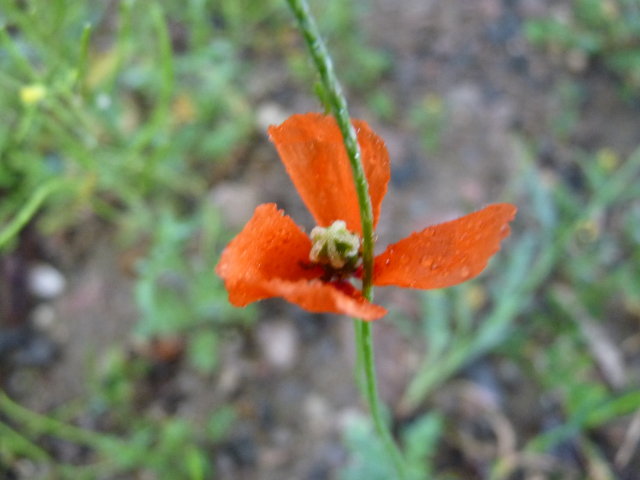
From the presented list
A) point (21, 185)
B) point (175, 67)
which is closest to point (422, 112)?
point (175, 67)

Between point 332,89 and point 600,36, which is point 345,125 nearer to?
point 332,89

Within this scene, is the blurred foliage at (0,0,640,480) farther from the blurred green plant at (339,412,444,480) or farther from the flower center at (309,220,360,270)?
the flower center at (309,220,360,270)

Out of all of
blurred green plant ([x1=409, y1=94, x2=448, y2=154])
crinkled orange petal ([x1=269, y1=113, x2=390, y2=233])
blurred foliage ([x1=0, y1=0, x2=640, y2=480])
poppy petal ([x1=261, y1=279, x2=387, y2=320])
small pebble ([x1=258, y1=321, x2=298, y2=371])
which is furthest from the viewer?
blurred green plant ([x1=409, y1=94, x2=448, y2=154])

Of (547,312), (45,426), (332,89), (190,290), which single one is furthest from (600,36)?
(45,426)

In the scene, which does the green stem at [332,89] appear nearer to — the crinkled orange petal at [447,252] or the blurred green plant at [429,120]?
the crinkled orange petal at [447,252]

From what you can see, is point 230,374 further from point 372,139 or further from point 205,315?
point 372,139

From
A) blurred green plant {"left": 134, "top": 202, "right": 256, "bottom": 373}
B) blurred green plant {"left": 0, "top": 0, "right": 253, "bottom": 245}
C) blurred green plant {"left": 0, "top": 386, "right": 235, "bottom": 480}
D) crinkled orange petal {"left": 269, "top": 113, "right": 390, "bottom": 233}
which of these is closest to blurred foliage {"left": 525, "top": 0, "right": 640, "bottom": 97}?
blurred green plant {"left": 0, "top": 0, "right": 253, "bottom": 245}

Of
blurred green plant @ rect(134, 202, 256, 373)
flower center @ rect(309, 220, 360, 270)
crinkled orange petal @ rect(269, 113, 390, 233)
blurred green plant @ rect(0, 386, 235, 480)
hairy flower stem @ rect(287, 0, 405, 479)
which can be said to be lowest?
hairy flower stem @ rect(287, 0, 405, 479)
